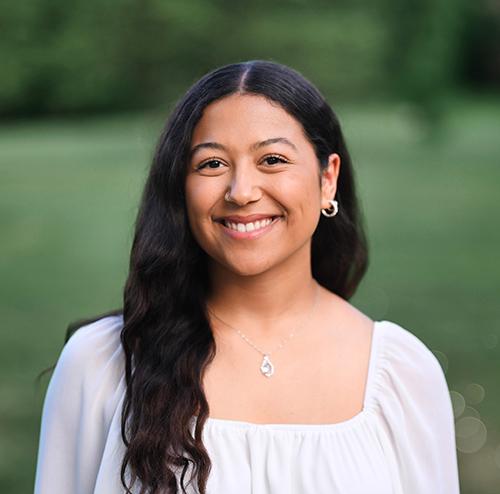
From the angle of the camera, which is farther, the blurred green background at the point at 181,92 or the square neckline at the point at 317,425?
the blurred green background at the point at 181,92

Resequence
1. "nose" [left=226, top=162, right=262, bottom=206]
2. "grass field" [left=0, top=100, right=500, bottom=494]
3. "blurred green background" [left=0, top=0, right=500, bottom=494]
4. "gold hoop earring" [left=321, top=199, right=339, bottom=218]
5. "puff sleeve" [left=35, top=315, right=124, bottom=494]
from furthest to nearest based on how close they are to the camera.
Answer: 1. "blurred green background" [left=0, top=0, right=500, bottom=494]
2. "grass field" [left=0, top=100, right=500, bottom=494]
3. "gold hoop earring" [left=321, top=199, right=339, bottom=218]
4. "puff sleeve" [left=35, top=315, right=124, bottom=494]
5. "nose" [left=226, top=162, right=262, bottom=206]

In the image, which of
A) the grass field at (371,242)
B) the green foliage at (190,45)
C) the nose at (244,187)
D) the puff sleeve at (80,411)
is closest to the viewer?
the nose at (244,187)

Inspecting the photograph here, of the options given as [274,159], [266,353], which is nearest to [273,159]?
[274,159]

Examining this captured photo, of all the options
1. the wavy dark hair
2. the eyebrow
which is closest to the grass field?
the wavy dark hair

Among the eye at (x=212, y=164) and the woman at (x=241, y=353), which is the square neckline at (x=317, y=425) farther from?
the eye at (x=212, y=164)

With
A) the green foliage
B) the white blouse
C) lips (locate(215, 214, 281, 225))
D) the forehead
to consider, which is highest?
the green foliage

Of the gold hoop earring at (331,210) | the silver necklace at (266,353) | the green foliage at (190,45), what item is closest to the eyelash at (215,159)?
the gold hoop earring at (331,210)

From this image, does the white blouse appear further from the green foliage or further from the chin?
the green foliage

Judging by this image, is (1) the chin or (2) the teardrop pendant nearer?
(1) the chin

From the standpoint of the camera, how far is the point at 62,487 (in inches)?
95.0

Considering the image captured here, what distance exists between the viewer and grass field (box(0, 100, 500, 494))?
21.0 feet

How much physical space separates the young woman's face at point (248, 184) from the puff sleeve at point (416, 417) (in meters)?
0.39

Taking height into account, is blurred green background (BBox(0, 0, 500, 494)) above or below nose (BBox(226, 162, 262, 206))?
above

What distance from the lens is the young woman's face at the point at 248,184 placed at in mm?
2252
